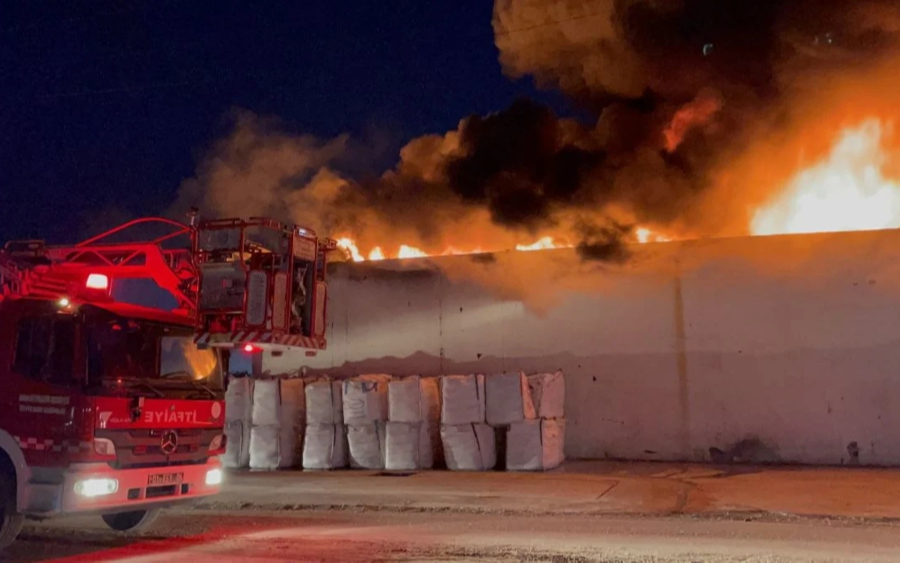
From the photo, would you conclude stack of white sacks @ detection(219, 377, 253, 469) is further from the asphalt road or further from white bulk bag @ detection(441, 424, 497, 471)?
the asphalt road

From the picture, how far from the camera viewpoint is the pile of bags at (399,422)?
11.5 metres

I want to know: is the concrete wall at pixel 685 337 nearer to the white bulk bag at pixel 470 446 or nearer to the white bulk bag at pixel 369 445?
the white bulk bag at pixel 470 446

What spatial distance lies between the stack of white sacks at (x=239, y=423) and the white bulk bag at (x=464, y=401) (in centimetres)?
318

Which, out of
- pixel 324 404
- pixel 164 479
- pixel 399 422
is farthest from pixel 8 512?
A: pixel 399 422

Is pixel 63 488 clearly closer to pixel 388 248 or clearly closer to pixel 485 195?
pixel 388 248

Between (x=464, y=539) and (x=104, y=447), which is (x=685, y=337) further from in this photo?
(x=104, y=447)

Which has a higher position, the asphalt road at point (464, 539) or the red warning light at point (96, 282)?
the red warning light at point (96, 282)

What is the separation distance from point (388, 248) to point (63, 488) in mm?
10415

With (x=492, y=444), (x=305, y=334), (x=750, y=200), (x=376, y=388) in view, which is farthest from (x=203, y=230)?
A: (x=750, y=200)

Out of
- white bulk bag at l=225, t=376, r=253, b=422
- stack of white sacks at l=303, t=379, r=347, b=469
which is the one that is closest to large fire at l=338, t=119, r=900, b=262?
stack of white sacks at l=303, t=379, r=347, b=469

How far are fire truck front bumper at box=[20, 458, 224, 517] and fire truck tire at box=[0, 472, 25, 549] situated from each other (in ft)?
0.74

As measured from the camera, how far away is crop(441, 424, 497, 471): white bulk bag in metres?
11.6

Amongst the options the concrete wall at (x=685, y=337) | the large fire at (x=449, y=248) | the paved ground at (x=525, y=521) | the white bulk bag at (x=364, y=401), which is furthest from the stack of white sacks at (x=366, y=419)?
the large fire at (x=449, y=248)

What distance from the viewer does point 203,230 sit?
25.4 feet
